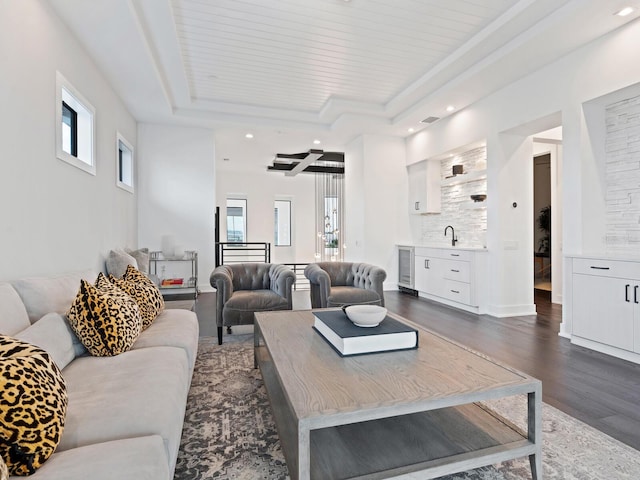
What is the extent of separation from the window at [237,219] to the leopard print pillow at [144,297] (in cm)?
811

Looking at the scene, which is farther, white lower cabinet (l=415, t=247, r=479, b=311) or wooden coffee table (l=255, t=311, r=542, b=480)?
white lower cabinet (l=415, t=247, r=479, b=311)

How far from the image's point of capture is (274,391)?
195 cm

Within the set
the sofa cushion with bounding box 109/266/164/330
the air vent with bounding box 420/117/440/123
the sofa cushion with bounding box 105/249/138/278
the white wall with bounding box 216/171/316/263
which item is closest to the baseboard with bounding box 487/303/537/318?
the air vent with bounding box 420/117/440/123

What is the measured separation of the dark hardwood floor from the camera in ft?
6.81

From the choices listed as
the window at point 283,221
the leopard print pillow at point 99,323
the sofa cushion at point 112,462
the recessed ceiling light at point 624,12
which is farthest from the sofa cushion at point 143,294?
the window at point 283,221

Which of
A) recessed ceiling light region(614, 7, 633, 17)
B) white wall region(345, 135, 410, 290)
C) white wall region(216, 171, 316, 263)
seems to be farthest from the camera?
white wall region(216, 171, 316, 263)

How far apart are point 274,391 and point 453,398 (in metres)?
1.02

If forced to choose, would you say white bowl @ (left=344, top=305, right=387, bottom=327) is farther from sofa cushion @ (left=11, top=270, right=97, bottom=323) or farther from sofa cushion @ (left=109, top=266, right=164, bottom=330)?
sofa cushion @ (left=11, top=270, right=97, bottom=323)

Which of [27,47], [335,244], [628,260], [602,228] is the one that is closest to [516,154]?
[602,228]

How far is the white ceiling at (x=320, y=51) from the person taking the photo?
306cm

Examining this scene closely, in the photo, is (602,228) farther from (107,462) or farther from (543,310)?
(107,462)

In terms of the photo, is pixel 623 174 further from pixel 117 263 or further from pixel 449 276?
pixel 117 263

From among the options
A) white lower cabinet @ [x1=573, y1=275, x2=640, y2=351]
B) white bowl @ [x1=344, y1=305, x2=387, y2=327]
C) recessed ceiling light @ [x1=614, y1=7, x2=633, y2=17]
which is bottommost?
white lower cabinet @ [x1=573, y1=275, x2=640, y2=351]

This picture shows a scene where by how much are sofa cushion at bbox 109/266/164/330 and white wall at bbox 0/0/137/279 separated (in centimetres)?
61
